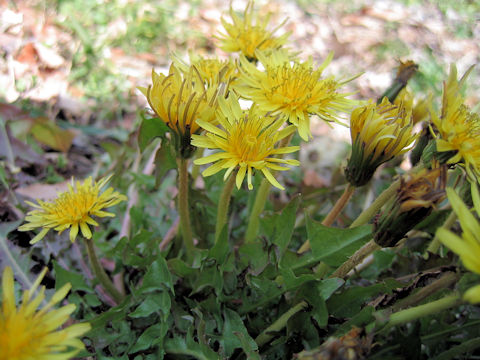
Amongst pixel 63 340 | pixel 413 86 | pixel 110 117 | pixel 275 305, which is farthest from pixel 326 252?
pixel 413 86

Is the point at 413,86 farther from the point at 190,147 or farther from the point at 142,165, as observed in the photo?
the point at 190,147

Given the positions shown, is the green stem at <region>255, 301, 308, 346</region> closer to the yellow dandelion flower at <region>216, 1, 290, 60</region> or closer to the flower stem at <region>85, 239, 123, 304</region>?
the flower stem at <region>85, 239, 123, 304</region>

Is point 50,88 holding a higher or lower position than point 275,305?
higher

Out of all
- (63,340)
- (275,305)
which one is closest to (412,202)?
(275,305)

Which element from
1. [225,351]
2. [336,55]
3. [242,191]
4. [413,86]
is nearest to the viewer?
[225,351]

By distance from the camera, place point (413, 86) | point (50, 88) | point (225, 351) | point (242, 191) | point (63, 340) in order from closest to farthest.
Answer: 1. point (63, 340)
2. point (225, 351)
3. point (242, 191)
4. point (50, 88)
5. point (413, 86)

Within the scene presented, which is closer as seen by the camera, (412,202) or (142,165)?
(412,202)

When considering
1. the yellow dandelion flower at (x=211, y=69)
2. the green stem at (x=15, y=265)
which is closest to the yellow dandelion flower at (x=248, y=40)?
the yellow dandelion flower at (x=211, y=69)

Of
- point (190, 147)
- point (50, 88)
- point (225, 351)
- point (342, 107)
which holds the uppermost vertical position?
point (342, 107)
